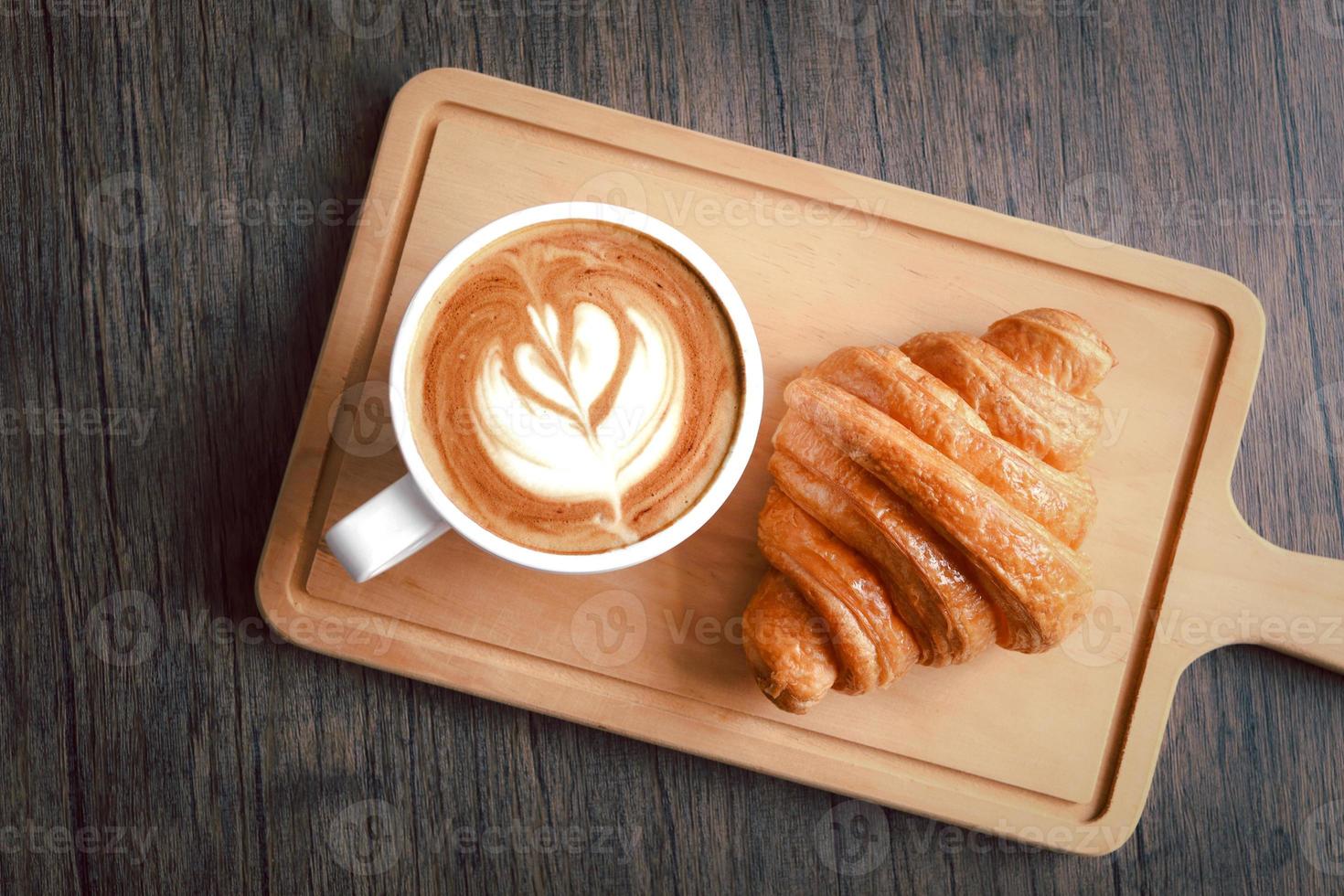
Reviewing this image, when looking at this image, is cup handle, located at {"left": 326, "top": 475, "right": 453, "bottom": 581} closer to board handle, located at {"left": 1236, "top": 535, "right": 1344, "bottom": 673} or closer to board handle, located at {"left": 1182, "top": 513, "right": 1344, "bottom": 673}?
board handle, located at {"left": 1182, "top": 513, "right": 1344, "bottom": 673}

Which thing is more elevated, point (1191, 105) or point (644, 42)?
point (644, 42)

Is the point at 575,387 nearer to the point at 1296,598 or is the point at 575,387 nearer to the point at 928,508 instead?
the point at 928,508

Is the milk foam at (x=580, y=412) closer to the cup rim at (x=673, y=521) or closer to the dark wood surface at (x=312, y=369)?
the cup rim at (x=673, y=521)

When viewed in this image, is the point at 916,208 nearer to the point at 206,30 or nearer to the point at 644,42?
the point at 644,42

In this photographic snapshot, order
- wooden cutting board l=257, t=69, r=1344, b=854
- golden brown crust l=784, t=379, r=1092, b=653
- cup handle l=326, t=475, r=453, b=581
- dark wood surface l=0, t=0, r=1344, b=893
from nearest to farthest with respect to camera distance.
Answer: cup handle l=326, t=475, r=453, b=581, golden brown crust l=784, t=379, r=1092, b=653, wooden cutting board l=257, t=69, r=1344, b=854, dark wood surface l=0, t=0, r=1344, b=893

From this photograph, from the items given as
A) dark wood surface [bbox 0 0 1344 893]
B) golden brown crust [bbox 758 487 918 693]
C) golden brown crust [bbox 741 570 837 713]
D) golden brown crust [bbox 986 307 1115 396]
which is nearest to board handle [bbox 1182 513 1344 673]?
dark wood surface [bbox 0 0 1344 893]

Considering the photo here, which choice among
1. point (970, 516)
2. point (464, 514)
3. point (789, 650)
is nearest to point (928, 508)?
point (970, 516)

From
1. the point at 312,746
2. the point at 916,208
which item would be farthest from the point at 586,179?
the point at 312,746

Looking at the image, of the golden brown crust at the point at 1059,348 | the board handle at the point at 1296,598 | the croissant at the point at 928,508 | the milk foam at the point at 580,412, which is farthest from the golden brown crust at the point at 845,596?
the board handle at the point at 1296,598
